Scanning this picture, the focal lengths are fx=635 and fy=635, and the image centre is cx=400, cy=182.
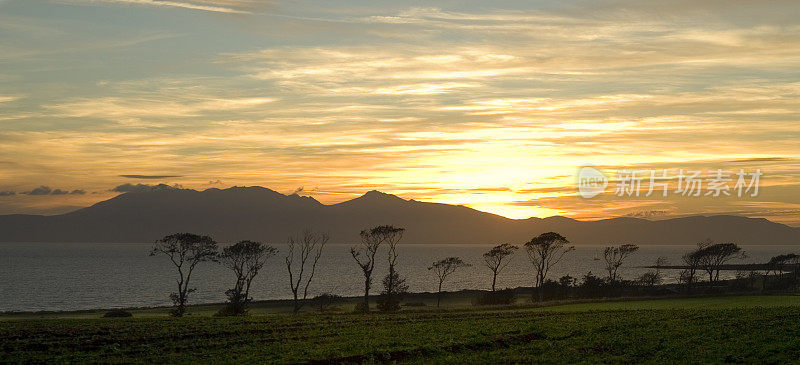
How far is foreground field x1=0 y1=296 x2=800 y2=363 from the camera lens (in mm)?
33219

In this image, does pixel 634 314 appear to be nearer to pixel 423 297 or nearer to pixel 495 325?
pixel 495 325

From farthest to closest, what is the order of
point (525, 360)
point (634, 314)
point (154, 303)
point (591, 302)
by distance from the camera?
point (154, 303), point (591, 302), point (634, 314), point (525, 360)

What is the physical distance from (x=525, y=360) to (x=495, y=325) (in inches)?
596

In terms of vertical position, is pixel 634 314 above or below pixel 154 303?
above

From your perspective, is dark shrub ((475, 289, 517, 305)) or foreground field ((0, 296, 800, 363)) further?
dark shrub ((475, 289, 517, 305))

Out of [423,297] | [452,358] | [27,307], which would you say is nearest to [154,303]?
[27,307]

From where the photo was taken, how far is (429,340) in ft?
128

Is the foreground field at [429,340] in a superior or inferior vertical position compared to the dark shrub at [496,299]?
superior

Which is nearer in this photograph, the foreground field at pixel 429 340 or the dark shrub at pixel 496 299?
the foreground field at pixel 429 340

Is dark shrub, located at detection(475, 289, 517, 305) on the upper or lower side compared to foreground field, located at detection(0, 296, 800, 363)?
lower

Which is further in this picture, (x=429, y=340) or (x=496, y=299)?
(x=496, y=299)

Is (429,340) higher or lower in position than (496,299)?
higher

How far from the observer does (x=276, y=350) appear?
35844 mm

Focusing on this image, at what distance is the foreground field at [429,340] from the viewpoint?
33219 millimetres
